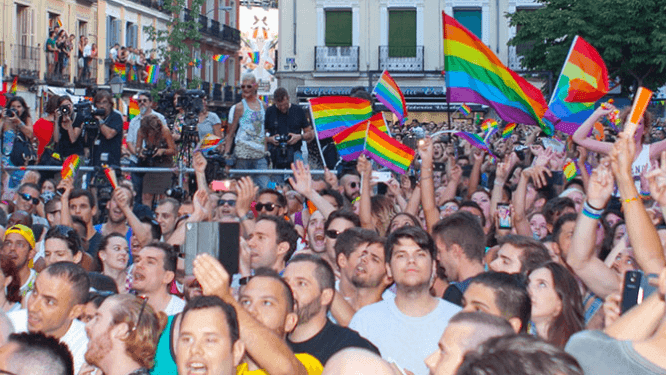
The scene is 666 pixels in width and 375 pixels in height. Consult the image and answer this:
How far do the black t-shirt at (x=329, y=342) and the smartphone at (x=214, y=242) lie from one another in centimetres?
81

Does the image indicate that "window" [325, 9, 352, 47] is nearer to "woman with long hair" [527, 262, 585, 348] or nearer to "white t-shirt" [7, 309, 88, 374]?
"white t-shirt" [7, 309, 88, 374]

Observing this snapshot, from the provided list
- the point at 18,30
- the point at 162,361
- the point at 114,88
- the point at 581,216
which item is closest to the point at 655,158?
the point at 581,216

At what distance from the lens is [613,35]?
3017cm

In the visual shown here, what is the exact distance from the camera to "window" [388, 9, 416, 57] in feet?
123

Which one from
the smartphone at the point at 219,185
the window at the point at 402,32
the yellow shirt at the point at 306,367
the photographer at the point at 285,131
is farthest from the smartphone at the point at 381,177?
the window at the point at 402,32

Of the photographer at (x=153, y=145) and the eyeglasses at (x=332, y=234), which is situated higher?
the photographer at (x=153, y=145)

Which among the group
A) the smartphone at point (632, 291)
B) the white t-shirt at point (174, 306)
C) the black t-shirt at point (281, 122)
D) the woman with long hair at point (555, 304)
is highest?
the black t-shirt at point (281, 122)

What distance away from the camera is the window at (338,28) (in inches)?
1478

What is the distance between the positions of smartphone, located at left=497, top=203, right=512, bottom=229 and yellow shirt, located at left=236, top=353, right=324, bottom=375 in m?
3.43

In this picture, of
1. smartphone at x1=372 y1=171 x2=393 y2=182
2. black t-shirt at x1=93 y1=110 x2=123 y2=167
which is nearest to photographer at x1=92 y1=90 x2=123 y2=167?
black t-shirt at x1=93 y1=110 x2=123 y2=167

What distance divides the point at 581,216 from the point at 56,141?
7.80 meters

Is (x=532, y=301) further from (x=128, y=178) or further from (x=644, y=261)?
(x=128, y=178)

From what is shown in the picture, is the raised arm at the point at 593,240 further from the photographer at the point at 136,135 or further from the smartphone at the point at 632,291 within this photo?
the photographer at the point at 136,135

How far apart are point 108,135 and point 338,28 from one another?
2676 centimetres
